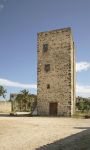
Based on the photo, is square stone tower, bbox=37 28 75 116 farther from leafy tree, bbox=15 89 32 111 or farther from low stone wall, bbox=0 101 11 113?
leafy tree, bbox=15 89 32 111

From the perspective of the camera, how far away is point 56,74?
3372 centimetres

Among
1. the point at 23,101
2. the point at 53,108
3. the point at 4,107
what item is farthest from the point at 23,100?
the point at 53,108

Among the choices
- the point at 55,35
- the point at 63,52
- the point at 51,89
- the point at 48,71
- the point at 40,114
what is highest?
the point at 55,35

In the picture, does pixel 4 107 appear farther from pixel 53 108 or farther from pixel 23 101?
pixel 53 108

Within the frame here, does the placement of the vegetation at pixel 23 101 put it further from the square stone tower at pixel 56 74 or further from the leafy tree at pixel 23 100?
the square stone tower at pixel 56 74

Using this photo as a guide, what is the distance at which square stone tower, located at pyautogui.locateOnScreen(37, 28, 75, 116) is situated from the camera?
3312 cm

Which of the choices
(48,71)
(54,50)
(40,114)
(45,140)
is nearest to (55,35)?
(54,50)

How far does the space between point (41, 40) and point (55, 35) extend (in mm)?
2077

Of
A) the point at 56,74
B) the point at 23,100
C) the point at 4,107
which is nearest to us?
the point at 56,74

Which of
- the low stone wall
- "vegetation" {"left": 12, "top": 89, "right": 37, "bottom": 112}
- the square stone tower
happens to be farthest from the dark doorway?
"vegetation" {"left": 12, "top": 89, "right": 37, "bottom": 112}

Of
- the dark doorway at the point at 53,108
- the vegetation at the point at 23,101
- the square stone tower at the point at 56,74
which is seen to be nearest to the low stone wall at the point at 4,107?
the vegetation at the point at 23,101

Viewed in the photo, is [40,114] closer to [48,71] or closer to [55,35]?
[48,71]

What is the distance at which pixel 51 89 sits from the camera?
33750 mm

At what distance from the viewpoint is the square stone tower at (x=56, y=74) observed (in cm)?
3312
